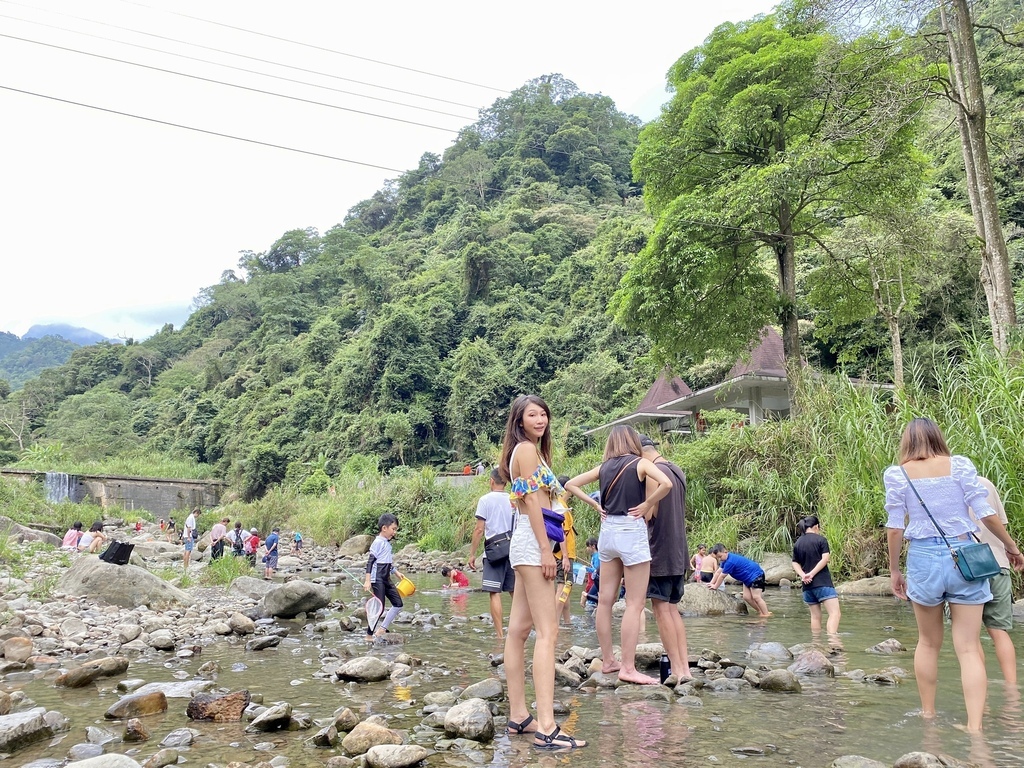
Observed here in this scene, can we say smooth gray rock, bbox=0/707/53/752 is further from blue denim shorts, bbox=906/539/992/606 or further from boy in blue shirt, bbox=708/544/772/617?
boy in blue shirt, bbox=708/544/772/617

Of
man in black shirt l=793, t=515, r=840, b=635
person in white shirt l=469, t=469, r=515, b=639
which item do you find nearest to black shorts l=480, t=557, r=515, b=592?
person in white shirt l=469, t=469, r=515, b=639

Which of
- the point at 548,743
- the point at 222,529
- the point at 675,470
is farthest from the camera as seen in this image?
the point at 222,529

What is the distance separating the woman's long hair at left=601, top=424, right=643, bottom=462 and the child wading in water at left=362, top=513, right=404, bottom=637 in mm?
3472

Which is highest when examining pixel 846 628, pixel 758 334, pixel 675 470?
pixel 758 334

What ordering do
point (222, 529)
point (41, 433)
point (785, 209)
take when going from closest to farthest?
point (785, 209) → point (222, 529) → point (41, 433)

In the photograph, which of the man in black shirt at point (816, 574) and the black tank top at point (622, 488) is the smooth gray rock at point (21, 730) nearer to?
the black tank top at point (622, 488)

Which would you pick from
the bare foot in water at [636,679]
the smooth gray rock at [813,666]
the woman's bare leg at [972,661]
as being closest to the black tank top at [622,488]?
the bare foot in water at [636,679]

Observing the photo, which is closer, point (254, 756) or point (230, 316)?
point (254, 756)

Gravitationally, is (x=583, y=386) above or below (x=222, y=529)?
above

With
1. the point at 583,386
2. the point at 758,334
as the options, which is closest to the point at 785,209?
the point at 758,334

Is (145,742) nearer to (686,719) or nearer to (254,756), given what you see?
Result: (254,756)

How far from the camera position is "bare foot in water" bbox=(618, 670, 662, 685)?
16.7 ft

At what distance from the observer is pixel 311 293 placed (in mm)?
80188

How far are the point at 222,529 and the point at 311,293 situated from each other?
64957mm
